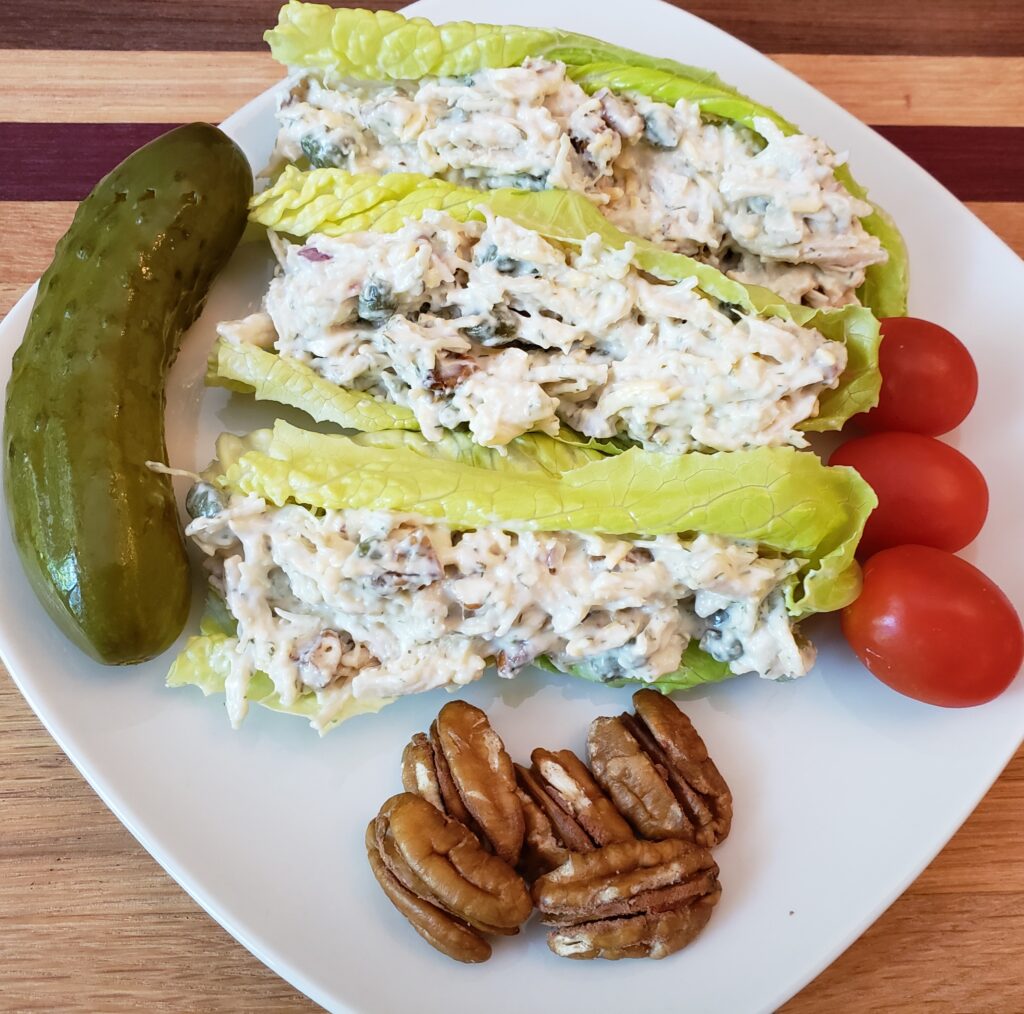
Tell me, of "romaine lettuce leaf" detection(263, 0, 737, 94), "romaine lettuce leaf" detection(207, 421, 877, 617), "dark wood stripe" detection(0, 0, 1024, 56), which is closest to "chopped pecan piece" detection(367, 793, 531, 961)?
"romaine lettuce leaf" detection(207, 421, 877, 617)

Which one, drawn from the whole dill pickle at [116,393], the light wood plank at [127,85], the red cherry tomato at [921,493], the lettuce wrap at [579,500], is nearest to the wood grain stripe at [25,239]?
the light wood plank at [127,85]

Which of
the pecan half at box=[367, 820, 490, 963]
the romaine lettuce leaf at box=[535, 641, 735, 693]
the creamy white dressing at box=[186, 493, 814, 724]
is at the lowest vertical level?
the pecan half at box=[367, 820, 490, 963]

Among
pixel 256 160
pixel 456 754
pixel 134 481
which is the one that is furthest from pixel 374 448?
pixel 256 160

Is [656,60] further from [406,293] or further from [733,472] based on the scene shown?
[733,472]

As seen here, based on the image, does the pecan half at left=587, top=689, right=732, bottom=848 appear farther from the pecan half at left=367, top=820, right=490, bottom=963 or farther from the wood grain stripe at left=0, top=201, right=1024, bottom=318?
the wood grain stripe at left=0, top=201, right=1024, bottom=318

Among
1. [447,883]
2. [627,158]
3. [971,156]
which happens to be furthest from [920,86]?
[447,883]

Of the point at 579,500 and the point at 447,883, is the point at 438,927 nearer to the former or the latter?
the point at 447,883
